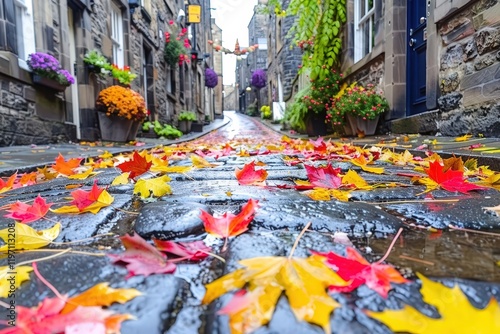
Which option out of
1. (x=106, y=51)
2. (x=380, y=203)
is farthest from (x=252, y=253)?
(x=106, y=51)

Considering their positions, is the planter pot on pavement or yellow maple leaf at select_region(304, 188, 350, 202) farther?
the planter pot on pavement

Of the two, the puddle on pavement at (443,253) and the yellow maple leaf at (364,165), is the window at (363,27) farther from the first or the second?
the puddle on pavement at (443,253)

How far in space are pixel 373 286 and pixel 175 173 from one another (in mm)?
1765

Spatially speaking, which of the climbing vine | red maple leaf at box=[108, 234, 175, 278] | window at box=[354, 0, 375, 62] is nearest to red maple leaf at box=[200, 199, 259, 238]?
red maple leaf at box=[108, 234, 175, 278]

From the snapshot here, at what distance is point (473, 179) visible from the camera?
5.92 ft

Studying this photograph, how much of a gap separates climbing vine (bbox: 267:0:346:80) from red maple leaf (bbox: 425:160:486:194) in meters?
6.95

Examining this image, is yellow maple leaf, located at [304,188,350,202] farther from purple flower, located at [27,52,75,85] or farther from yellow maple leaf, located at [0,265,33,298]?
purple flower, located at [27,52,75,85]

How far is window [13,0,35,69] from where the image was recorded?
5055 mm

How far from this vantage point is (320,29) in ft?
27.3

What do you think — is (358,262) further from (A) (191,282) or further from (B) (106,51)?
(B) (106,51)

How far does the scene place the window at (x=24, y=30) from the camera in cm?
505

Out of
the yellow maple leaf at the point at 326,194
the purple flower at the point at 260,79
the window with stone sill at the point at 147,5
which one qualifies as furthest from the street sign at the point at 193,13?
the yellow maple leaf at the point at 326,194

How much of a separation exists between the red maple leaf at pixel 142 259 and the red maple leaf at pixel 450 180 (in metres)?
1.24

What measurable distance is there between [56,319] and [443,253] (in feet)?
2.54
